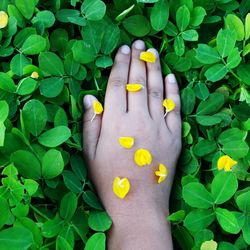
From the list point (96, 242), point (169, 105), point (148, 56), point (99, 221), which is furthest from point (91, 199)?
point (148, 56)

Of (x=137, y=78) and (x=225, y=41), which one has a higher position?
(x=225, y=41)

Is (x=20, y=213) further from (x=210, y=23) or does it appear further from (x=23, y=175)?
(x=210, y=23)

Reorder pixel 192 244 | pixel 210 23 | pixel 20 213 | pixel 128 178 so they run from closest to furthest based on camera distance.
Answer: pixel 20 213 → pixel 192 244 → pixel 128 178 → pixel 210 23

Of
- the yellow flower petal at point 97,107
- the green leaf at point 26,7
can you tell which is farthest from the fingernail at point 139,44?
the green leaf at point 26,7

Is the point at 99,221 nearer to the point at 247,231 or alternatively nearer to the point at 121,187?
the point at 121,187

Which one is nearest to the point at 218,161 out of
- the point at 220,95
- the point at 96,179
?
the point at 220,95
